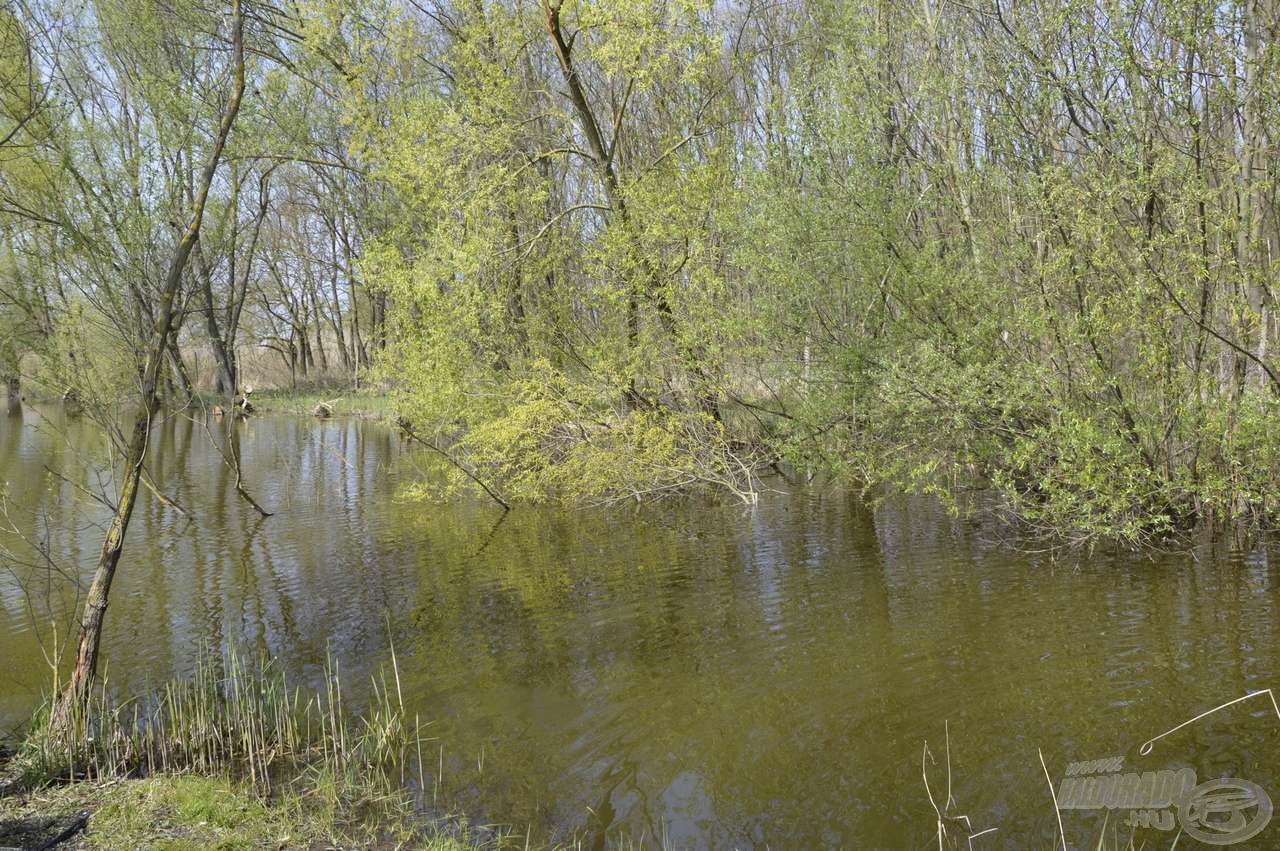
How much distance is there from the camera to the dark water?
513 centimetres

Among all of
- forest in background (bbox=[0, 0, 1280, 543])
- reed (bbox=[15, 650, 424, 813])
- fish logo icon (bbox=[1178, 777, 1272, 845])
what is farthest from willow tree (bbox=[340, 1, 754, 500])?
fish logo icon (bbox=[1178, 777, 1272, 845])

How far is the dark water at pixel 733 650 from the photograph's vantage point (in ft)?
16.8

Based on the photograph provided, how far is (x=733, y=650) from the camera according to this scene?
24.5 feet

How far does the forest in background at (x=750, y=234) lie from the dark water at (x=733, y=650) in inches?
50.7

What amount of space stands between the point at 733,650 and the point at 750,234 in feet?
20.9

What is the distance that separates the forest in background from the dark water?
129cm

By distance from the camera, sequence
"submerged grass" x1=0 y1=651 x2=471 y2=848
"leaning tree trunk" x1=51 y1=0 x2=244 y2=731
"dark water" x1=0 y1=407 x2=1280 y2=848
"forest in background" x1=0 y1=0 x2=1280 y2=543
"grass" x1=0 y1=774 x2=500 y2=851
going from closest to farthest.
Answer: "grass" x1=0 y1=774 x2=500 y2=851 → "submerged grass" x1=0 y1=651 x2=471 y2=848 → "dark water" x1=0 y1=407 x2=1280 y2=848 → "leaning tree trunk" x1=51 y1=0 x2=244 y2=731 → "forest in background" x1=0 y1=0 x2=1280 y2=543

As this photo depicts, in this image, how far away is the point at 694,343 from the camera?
13086mm

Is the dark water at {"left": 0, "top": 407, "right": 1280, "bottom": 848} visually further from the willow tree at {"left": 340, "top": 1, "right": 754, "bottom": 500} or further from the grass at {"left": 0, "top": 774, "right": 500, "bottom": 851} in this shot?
the willow tree at {"left": 340, "top": 1, "right": 754, "bottom": 500}

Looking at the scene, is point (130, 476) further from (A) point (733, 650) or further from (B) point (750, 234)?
(B) point (750, 234)

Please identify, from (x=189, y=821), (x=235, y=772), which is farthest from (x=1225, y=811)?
(x=235, y=772)

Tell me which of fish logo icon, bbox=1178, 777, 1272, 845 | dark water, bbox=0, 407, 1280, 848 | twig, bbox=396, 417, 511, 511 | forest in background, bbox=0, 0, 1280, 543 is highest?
forest in background, bbox=0, 0, 1280, 543

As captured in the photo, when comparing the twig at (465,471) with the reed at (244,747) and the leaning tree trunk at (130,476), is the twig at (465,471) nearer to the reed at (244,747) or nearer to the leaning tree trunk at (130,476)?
the reed at (244,747)

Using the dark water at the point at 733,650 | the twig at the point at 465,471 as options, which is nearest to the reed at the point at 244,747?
the dark water at the point at 733,650
